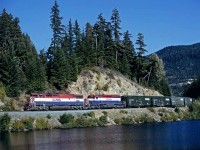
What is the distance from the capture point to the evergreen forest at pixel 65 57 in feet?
331

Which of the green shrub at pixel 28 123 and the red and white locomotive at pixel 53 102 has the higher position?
the red and white locomotive at pixel 53 102

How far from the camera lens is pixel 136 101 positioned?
11019cm

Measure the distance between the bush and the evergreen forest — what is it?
62.3 feet

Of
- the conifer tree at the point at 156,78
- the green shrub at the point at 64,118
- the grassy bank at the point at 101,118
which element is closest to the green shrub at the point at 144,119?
the grassy bank at the point at 101,118

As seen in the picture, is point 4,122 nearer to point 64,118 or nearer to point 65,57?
point 64,118

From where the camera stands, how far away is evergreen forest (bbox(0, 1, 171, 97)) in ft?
331

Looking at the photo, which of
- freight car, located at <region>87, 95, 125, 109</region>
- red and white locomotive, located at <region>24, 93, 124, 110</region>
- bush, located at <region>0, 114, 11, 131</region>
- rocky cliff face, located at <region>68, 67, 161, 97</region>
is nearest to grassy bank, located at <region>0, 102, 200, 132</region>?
bush, located at <region>0, 114, 11, 131</region>

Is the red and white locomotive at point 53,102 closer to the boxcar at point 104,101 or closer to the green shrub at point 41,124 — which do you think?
the boxcar at point 104,101

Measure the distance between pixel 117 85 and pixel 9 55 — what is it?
3618 centimetres

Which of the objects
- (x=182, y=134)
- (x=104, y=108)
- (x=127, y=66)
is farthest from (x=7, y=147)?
(x=127, y=66)

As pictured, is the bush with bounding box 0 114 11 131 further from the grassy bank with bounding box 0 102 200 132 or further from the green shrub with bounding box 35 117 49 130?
the green shrub with bounding box 35 117 49 130

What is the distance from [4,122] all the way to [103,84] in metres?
47.0

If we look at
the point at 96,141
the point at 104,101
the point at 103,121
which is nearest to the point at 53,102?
the point at 103,121

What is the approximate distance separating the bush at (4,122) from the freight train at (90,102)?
11109 millimetres
